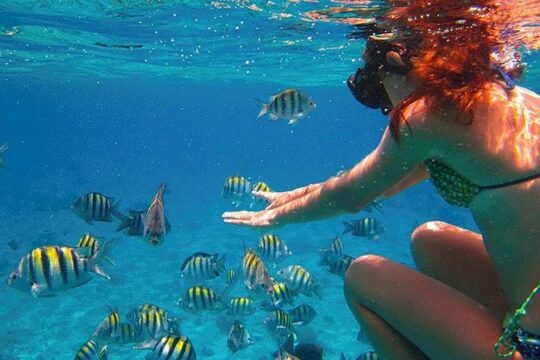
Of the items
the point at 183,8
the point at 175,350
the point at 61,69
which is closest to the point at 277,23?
the point at 183,8

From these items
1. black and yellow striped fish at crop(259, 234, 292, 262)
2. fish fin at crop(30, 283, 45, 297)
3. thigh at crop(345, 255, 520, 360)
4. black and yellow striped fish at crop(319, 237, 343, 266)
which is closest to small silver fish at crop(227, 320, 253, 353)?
black and yellow striped fish at crop(259, 234, 292, 262)

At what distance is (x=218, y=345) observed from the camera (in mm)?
12336

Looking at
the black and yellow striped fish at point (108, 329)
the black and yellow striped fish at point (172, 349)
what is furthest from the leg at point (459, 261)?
the black and yellow striped fish at point (108, 329)

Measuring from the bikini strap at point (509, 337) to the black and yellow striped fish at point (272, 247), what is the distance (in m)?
5.29

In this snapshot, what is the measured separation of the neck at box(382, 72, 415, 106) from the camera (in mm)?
3057

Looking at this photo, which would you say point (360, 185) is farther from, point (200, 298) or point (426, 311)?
point (200, 298)

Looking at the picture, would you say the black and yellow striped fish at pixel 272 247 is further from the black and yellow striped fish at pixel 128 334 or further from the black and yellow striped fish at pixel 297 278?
the black and yellow striped fish at pixel 128 334

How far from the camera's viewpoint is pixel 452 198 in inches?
115

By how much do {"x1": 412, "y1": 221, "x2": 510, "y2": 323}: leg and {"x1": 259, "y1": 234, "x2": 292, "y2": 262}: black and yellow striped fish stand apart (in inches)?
163

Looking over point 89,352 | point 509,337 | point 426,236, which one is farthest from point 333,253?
point 509,337

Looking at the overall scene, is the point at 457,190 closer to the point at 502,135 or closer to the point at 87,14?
the point at 502,135

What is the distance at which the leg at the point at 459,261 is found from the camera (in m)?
3.31

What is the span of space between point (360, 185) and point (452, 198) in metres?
0.59

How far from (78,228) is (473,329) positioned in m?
28.5
